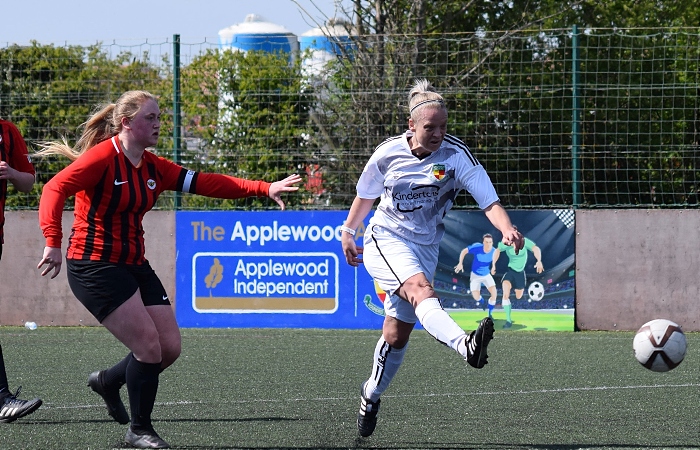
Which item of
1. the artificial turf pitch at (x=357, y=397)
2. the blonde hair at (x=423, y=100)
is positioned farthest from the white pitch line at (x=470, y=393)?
the blonde hair at (x=423, y=100)

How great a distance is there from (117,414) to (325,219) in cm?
610

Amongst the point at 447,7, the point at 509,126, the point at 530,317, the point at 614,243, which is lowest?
the point at 530,317

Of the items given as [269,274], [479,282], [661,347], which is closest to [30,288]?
[269,274]

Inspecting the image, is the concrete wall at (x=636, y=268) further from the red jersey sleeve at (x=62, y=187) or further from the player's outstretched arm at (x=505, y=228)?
the red jersey sleeve at (x=62, y=187)

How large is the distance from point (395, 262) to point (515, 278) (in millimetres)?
6007

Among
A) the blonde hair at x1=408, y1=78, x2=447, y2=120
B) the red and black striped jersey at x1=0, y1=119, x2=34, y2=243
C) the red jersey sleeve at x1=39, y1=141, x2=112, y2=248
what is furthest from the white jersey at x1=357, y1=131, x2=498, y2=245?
the red and black striped jersey at x1=0, y1=119, x2=34, y2=243

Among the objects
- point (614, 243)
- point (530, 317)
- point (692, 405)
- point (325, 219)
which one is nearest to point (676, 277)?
point (614, 243)

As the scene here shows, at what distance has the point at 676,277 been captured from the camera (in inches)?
456

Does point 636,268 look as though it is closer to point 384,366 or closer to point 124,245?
point 384,366

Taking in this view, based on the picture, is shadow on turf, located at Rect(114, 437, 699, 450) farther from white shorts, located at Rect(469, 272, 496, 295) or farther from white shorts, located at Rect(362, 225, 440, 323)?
white shorts, located at Rect(469, 272, 496, 295)

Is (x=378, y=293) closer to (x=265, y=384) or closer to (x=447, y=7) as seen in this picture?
(x=265, y=384)

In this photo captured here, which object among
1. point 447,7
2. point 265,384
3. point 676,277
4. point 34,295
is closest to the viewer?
point 265,384

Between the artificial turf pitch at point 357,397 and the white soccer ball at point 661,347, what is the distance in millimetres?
370

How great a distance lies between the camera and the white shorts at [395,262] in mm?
5832
